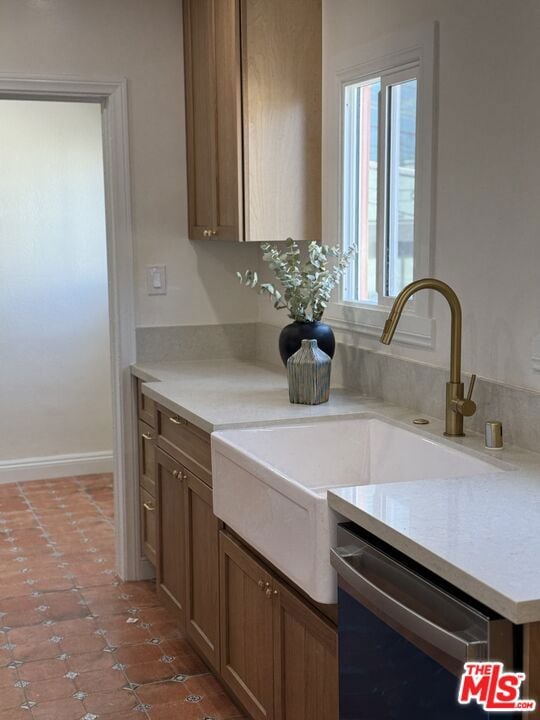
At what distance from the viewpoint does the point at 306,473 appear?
2.65 metres

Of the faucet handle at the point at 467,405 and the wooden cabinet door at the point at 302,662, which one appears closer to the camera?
the wooden cabinet door at the point at 302,662

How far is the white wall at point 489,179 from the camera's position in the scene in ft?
7.48

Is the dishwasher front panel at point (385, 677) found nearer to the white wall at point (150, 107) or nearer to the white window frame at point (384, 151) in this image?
the white window frame at point (384, 151)

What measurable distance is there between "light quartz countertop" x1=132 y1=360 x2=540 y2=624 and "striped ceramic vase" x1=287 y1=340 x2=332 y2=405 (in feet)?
0.15

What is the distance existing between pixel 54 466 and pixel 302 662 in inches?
144

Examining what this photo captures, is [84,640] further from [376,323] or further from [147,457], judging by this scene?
[376,323]


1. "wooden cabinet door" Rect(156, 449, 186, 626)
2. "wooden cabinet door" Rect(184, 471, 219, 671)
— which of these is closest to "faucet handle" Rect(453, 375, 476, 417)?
"wooden cabinet door" Rect(184, 471, 219, 671)

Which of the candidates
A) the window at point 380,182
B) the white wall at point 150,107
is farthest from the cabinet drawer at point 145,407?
the window at point 380,182

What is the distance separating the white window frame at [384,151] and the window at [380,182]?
1cm

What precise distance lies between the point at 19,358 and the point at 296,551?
374cm

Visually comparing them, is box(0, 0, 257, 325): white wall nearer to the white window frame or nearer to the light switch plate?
the light switch plate

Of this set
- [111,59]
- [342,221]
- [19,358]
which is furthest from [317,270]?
[19,358]

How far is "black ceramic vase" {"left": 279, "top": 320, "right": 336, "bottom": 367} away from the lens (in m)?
3.10

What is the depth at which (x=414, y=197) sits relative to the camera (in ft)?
9.16
